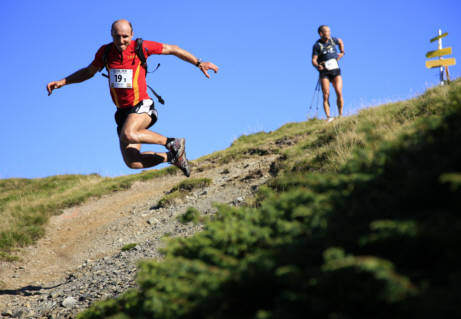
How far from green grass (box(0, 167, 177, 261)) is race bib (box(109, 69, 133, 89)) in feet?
19.0

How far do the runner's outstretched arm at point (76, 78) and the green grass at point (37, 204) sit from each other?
5.03 meters

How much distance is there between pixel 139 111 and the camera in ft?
23.2

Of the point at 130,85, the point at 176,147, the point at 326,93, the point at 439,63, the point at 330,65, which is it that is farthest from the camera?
the point at 439,63

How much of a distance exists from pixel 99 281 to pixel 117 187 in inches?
326

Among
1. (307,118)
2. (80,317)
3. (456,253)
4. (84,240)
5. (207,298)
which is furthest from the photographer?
(307,118)

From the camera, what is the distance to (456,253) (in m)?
2.23

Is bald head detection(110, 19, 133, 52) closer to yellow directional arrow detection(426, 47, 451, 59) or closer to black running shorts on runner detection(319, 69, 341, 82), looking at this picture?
black running shorts on runner detection(319, 69, 341, 82)

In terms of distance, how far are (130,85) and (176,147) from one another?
1322 mm

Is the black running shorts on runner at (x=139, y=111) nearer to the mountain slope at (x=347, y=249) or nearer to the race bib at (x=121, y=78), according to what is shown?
the race bib at (x=121, y=78)

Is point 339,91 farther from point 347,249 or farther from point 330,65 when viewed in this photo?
point 347,249

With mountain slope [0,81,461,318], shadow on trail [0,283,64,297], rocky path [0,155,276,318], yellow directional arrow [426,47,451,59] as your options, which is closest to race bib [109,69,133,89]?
rocky path [0,155,276,318]

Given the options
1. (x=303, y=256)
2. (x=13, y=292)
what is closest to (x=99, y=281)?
(x=13, y=292)

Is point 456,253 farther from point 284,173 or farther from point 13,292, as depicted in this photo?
point 13,292

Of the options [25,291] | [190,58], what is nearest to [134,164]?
[190,58]
